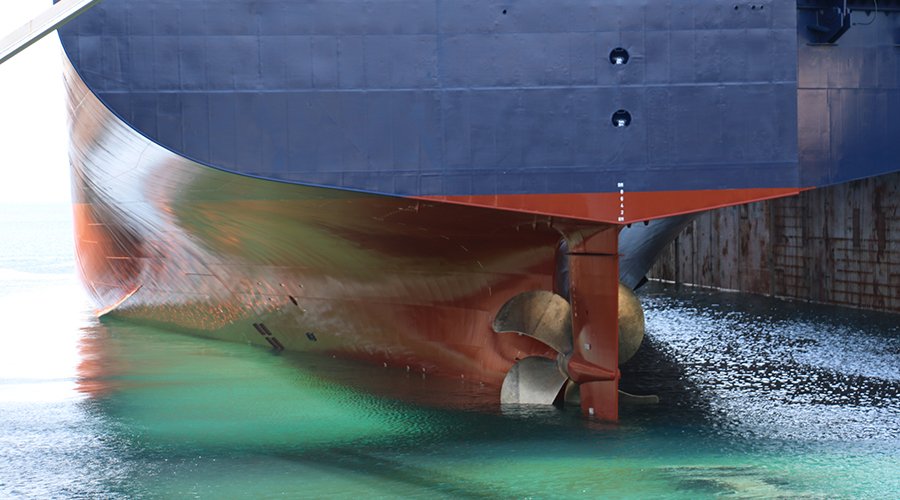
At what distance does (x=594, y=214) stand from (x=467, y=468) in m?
2.72

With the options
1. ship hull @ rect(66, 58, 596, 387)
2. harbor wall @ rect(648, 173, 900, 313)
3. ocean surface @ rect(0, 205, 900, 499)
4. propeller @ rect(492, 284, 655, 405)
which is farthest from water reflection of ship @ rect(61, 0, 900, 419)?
harbor wall @ rect(648, 173, 900, 313)

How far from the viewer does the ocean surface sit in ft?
30.4

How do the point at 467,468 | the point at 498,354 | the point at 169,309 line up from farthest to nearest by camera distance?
the point at 169,309 < the point at 498,354 < the point at 467,468

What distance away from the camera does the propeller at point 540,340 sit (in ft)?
37.3

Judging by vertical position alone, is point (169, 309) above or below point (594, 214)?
below

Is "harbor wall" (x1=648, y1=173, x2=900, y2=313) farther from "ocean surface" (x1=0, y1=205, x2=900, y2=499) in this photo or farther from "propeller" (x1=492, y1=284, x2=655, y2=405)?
"propeller" (x1=492, y1=284, x2=655, y2=405)

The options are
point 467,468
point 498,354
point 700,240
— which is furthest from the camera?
point 700,240

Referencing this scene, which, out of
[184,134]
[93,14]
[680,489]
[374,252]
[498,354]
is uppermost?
[93,14]

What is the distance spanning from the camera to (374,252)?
1255 cm

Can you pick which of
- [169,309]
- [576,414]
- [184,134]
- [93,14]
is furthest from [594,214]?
[169,309]

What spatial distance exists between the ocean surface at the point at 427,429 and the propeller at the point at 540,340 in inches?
11.8

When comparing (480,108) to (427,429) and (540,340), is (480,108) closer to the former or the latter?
(540,340)

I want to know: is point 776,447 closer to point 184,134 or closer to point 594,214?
point 594,214

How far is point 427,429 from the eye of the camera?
11.1m
